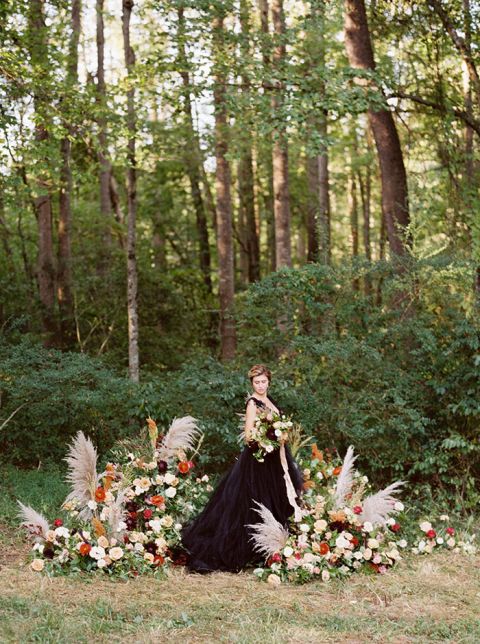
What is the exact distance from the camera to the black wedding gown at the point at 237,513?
6945 mm

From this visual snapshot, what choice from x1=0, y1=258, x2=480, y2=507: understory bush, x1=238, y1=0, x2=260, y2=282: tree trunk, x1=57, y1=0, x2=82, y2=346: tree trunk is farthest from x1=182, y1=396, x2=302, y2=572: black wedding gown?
x1=238, y1=0, x2=260, y2=282: tree trunk

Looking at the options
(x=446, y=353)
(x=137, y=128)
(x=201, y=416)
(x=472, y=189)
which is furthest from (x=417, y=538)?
(x=137, y=128)

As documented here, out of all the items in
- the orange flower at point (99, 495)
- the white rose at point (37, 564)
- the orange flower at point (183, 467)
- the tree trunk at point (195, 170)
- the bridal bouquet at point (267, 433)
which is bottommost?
the white rose at point (37, 564)

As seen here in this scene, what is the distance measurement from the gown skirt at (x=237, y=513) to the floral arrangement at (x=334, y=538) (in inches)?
4.7

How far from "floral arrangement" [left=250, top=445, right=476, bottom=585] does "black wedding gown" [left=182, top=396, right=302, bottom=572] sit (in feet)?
0.40

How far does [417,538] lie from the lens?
761 cm

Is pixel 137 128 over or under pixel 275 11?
under

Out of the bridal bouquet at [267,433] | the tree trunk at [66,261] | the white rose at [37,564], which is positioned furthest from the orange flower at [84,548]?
the tree trunk at [66,261]

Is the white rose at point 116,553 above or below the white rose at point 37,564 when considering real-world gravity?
above

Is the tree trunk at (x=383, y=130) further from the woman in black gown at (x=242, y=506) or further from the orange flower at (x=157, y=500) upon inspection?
the orange flower at (x=157, y=500)

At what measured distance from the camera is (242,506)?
7.09 meters

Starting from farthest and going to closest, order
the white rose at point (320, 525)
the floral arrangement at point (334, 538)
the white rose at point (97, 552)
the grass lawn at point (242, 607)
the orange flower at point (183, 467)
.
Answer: the orange flower at point (183, 467) → the white rose at point (320, 525) → the floral arrangement at point (334, 538) → the white rose at point (97, 552) → the grass lawn at point (242, 607)

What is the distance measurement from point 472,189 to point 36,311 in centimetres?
865

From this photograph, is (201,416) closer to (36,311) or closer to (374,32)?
(36,311)
